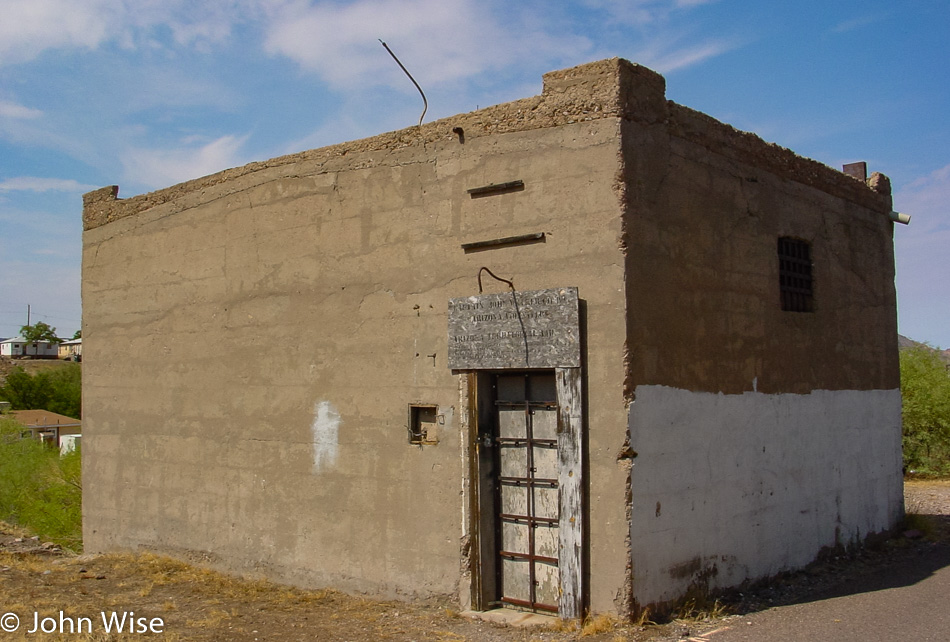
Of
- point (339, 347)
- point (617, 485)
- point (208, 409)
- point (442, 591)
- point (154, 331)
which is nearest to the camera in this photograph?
point (617, 485)

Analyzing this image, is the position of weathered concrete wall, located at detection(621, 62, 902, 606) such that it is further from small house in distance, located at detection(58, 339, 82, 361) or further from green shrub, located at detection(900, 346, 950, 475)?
small house in distance, located at detection(58, 339, 82, 361)

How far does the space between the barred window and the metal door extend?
3.21m

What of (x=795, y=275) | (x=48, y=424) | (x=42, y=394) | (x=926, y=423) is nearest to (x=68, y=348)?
(x=42, y=394)

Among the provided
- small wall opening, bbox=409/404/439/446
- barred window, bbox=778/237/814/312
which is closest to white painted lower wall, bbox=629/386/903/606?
barred window, bbox=778/237/814/312

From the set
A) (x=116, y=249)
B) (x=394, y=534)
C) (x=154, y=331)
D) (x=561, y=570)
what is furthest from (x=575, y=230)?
(x=116, y=249)

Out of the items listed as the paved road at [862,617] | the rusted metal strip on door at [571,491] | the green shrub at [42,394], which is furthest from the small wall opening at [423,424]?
the green shrub at [42,394]

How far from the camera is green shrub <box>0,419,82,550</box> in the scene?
1650 centimetres

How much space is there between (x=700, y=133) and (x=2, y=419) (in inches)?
967

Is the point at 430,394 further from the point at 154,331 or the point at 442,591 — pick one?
the point at 154,331

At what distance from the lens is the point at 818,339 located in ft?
30.8

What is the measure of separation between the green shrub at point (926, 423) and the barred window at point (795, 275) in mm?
12957

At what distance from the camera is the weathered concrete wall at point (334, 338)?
7.26m

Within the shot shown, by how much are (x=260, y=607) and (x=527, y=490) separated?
9.75 feet

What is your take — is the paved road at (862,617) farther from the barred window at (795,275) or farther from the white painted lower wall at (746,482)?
the barred window at (795,275)
